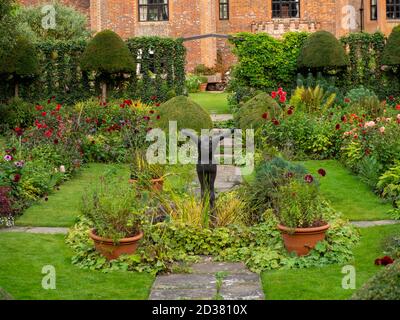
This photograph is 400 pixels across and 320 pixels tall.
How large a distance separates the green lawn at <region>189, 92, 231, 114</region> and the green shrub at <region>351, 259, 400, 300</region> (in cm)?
1743

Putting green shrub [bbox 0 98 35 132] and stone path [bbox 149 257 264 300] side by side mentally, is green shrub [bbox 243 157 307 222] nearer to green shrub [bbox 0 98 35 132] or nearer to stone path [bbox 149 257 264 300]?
stone path [bbox 149 257 264 300]

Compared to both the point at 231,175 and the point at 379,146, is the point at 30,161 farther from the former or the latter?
the point at 379,146

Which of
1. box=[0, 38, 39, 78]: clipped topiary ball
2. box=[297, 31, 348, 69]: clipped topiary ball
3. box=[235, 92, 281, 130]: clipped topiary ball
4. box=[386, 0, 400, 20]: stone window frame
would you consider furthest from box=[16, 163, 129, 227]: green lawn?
box=[386, 0, 400, 20]: stone window frame

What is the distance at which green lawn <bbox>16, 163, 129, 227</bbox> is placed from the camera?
10219mm

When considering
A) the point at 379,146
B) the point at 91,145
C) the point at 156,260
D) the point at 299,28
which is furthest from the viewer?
the point at 299,28

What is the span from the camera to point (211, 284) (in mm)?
7629

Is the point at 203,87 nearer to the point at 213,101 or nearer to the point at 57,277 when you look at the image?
the point at 213,101

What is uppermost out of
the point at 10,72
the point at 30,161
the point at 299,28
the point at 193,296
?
the point at 299,28

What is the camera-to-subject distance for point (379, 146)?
39.9 feet

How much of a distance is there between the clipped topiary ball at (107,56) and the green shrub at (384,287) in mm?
16379

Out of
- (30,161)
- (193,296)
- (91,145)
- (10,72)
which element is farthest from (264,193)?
(10,72)

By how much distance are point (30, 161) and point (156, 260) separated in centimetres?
472
